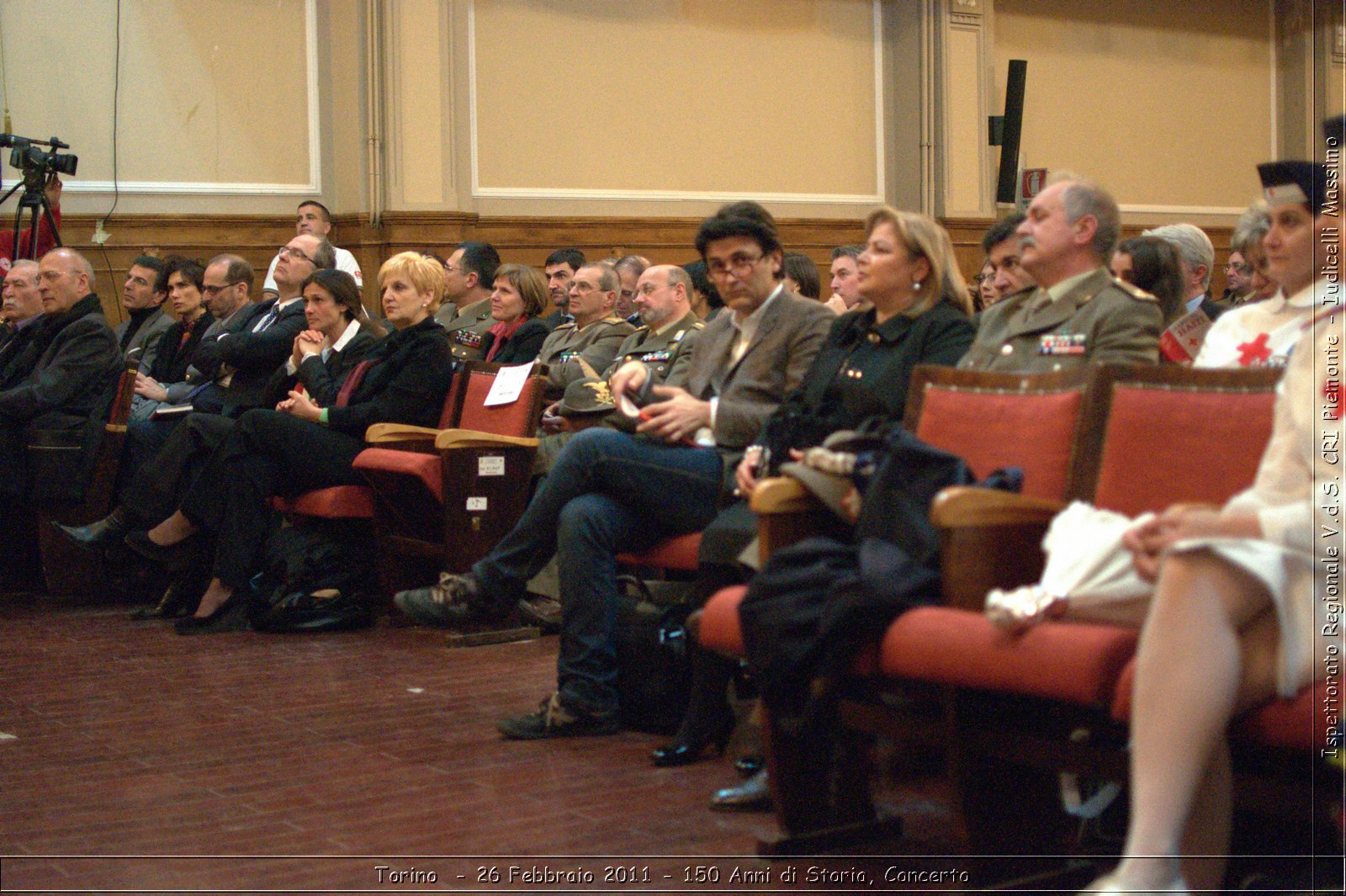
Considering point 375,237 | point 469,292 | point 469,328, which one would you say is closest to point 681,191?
point 375,237

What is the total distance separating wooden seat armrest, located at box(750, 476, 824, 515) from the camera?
256cm

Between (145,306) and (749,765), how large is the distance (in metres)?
4.65

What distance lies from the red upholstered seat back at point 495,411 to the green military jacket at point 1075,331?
1.91 m

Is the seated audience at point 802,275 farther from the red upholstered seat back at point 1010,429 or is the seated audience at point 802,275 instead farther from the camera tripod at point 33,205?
the camera tripod at point 33,205

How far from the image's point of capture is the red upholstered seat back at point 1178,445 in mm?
2227

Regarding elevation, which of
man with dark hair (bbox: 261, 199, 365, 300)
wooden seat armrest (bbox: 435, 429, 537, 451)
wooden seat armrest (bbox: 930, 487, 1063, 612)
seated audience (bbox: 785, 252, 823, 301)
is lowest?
wooden seat armrest (bbox: 930, 487, 1063, 612)

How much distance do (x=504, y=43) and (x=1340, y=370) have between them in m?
6.85

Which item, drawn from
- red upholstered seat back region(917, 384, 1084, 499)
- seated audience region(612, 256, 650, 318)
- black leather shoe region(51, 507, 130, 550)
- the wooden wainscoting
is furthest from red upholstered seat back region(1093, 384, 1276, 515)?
the wooden wainscoting

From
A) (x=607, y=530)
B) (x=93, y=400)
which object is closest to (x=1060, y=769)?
(x=607, y=530)

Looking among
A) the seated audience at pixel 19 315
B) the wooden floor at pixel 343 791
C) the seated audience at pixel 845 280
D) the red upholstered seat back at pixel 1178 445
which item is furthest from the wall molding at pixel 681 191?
the red upholstered seat back at pixel 1178 445

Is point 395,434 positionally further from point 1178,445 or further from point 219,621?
point 1178,445

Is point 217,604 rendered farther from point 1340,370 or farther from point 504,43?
point 504,43

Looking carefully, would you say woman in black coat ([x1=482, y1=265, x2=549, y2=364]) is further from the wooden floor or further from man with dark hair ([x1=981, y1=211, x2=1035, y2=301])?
man with dark hair ([x1=981, y1=211, x2=1035, y2=301])

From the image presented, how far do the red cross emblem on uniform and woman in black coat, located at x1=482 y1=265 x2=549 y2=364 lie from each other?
10.8 ft
